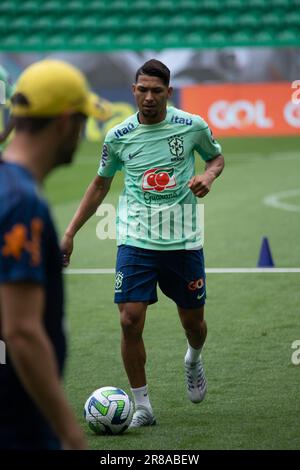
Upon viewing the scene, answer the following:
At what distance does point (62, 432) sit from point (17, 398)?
31 cm

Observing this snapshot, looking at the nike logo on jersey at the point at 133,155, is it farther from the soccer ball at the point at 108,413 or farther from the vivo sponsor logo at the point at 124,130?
the soccer ball at the point at 108,413

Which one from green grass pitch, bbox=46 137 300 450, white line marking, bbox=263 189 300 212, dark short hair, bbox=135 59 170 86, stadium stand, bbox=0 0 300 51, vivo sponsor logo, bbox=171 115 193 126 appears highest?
stadium stand, bbox=0 0 300 51

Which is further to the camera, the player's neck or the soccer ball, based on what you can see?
the player's neck

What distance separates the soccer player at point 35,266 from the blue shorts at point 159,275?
10.5 ft

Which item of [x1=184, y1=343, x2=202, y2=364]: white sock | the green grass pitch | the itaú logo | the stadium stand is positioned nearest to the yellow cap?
the green grass pitch

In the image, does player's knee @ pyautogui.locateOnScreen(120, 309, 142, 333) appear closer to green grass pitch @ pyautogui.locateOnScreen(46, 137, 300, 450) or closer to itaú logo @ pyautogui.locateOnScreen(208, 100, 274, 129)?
green grass pitch @ pyautogui.locateOnScreen(46, 137, 300, 450)

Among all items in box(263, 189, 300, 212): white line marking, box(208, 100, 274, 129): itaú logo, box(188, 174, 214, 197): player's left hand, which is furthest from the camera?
box(208, 100, 274, 129): itaú logo

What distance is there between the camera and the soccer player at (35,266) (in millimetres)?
3316

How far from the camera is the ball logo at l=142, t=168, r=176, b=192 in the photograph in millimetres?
7020

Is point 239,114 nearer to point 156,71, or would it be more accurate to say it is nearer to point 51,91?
point 156,71

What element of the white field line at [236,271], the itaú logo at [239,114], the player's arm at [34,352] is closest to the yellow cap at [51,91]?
the player's arm at [34,352]

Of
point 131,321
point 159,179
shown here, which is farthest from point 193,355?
point 159,179

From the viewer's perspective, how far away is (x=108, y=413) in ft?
21.7

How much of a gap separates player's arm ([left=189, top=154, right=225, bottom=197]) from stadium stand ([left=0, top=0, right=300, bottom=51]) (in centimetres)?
2473
